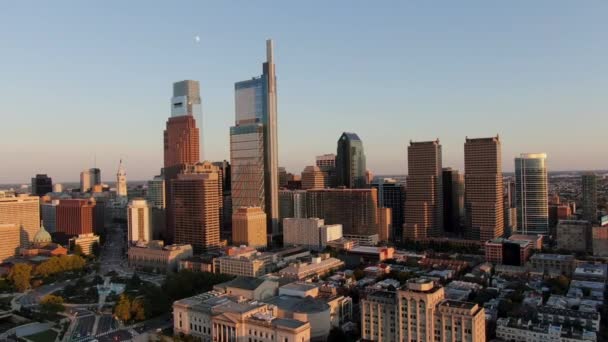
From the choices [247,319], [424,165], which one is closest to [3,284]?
[247,319]

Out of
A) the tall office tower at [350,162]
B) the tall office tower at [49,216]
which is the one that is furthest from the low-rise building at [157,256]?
the tall office tower at [350,162]

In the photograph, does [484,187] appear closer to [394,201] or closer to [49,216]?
[394,201]

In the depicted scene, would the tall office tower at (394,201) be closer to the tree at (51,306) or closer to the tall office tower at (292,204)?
the tall office tower at (292,204)

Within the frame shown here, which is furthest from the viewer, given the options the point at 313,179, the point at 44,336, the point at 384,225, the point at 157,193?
the point at 313,179

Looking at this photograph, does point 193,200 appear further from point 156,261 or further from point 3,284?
point 3,284

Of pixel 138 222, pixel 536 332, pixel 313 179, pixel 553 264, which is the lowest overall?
pixel 536 332

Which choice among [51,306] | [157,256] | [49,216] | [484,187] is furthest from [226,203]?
[51,306]

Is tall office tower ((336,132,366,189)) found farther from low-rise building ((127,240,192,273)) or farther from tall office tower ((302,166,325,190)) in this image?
low-rise building ((127,240,192,273))
